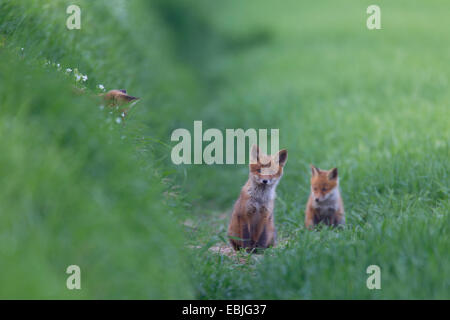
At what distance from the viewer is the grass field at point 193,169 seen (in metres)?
3.28

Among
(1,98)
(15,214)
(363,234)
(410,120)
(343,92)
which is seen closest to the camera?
(15,214)

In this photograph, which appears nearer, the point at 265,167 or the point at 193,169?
the point at 265,167

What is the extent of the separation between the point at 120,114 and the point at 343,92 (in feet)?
→ 22.3

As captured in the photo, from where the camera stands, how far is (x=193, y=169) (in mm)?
8234

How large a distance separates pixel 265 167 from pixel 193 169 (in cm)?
296

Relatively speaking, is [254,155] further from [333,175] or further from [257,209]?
[333,175]

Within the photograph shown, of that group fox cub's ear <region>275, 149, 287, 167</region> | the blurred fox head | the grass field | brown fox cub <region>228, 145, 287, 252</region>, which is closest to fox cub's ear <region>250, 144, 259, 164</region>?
brown fox cub <region>228, 145, 287, 252</region>

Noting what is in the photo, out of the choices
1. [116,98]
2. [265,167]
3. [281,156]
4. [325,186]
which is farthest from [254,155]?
[116,98]

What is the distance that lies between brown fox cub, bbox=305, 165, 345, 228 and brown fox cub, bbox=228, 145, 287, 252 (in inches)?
25.0

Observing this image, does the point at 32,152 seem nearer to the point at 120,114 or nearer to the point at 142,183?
the point at 142,183

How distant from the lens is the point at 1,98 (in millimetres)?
3711

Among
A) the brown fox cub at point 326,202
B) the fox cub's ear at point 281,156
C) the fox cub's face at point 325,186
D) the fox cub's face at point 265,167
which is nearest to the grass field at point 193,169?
the brown fox cub at point 326,202

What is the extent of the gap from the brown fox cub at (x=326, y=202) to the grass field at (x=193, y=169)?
18 centimetres
